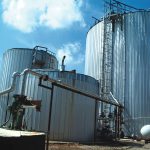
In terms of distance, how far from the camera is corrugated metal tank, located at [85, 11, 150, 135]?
88.9ft

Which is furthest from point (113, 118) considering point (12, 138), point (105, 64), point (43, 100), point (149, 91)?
point (12, 138)

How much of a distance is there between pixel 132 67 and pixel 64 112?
987cm

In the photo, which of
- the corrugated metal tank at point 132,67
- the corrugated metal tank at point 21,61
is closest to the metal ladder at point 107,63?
the corrugated metal tank at point 132,67

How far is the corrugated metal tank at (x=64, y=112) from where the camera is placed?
21234mm

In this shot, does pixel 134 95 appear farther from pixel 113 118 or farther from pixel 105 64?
pixel 105 64

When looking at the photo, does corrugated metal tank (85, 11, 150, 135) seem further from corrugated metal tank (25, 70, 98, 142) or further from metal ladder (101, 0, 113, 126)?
corrugated metal tank (25, 70, 98, 142)

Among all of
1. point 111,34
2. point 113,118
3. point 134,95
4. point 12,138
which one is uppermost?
point 111,34

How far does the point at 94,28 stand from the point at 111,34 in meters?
3.58

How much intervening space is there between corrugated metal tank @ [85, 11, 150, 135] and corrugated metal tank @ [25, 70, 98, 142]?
5837mm

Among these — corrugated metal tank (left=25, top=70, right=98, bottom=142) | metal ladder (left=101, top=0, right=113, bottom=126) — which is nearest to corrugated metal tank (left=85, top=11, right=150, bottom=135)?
metal ladder (left=101, top=0, right=113, bottom=126)

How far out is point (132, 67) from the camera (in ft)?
93.9

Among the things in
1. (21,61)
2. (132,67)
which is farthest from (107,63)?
(21,61)

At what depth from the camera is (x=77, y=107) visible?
22.1 metres

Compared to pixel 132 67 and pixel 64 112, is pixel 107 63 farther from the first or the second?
pixel 64 112
